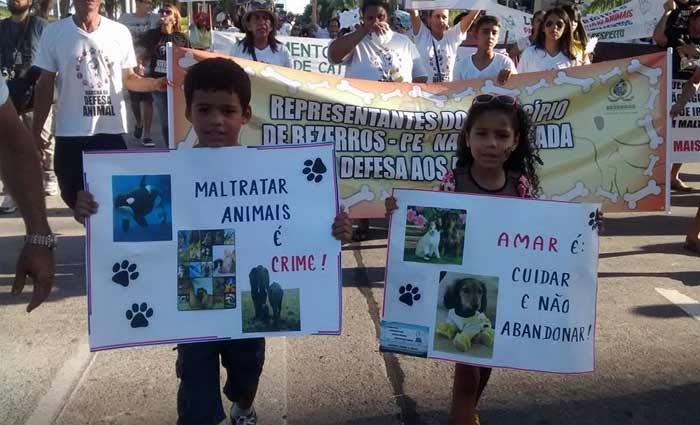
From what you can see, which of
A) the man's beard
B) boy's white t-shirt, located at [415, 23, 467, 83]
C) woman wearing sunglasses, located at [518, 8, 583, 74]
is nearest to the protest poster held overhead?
woman wearing sunglasses, located at [518, 8, 583, 74]

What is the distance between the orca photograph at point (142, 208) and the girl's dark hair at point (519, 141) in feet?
4.11

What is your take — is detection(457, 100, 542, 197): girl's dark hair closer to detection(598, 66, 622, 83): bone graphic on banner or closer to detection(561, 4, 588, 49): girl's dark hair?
detection(598, 66, 622, 83): bone graphic on banner

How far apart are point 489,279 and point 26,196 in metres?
1.61

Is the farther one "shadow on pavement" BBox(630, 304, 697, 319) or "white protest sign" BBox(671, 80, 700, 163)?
"white protest sign" BBox(671, 80, 700, 163)

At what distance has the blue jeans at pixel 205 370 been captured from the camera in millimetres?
2807

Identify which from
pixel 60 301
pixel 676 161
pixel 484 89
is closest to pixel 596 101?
pixel 484 89

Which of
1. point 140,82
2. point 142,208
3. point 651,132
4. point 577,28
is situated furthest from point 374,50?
point 142,208

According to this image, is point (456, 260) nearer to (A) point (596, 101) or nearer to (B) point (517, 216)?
(B) point (517, 216)

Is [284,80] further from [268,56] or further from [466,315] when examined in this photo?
[466,315]

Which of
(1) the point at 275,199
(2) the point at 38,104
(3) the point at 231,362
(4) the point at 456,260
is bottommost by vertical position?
(3) the point at 231,362

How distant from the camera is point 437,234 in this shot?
2836 millimetres

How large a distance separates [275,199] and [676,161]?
5464 millimetres

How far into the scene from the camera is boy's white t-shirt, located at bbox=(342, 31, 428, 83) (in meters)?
6.11

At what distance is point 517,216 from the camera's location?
285cm
